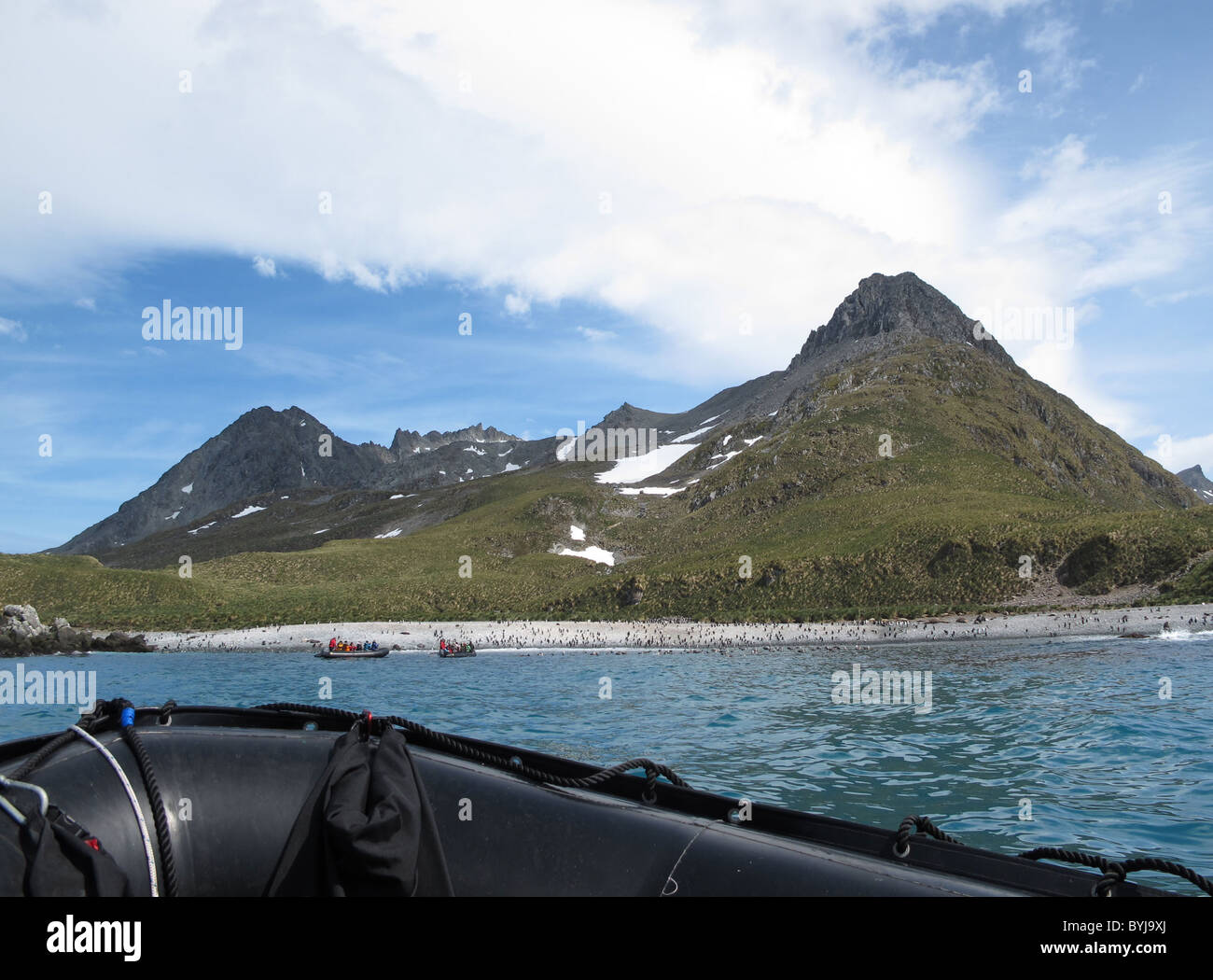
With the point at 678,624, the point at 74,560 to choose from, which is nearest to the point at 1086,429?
the point at 678,624

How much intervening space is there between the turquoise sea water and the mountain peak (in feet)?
473

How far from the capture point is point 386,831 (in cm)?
377

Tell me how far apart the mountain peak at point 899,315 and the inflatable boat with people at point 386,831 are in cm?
17425

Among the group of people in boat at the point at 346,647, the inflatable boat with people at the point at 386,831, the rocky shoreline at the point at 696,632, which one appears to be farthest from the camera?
the group of people in boat at the point at 346,647

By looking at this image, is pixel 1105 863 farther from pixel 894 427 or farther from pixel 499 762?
pixel 894 427

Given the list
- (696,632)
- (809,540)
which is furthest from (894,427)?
(696,632)

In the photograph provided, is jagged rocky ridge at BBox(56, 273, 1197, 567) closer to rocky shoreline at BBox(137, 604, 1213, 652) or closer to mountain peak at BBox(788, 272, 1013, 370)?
mountain peak at BBox(788, 272, 1013, 370)

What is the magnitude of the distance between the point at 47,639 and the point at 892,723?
61296mm

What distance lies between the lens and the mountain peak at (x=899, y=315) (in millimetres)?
172750

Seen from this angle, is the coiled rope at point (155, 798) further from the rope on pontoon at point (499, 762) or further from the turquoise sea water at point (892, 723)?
the turquoise sea water at point (892, 723)

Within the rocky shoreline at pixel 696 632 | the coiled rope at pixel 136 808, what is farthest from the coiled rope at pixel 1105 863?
the rocky shoreline at pixel 696 632

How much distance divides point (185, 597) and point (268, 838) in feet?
287

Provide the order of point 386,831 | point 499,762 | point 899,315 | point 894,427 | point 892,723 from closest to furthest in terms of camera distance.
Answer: point 386,831, point 499,762, point 892,723, point 894,427, point 899,315
